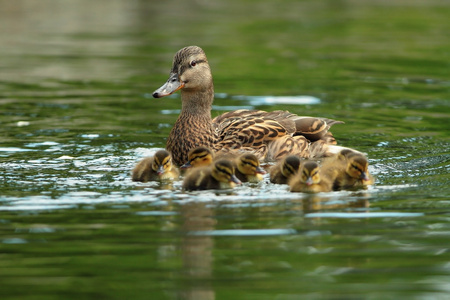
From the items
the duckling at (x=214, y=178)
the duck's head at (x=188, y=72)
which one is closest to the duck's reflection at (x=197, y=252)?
the duckling at (x=214, y=178)

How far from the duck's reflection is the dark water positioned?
1 cm

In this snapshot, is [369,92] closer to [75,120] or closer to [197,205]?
[75,120]

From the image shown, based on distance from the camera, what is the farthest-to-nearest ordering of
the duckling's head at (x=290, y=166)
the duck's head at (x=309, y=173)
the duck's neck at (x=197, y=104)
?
1. the duck's neck at (x=197, y=104)
2. the duckling's head at (x=290, y=166)
3. the duck's head at (x=309, y=173)

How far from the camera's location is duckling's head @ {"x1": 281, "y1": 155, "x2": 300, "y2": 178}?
23.7ft

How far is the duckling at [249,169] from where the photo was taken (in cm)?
727

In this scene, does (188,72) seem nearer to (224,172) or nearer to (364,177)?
(224,172)

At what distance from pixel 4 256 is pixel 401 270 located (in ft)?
7.54

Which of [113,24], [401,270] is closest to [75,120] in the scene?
[401,270]

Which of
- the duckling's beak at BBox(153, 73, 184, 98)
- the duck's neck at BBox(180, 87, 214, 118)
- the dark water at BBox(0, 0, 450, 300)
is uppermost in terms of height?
the duckling's beak at BBox(153, 73, 184, 98)

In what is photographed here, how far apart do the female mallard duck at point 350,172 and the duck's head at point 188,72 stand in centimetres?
187

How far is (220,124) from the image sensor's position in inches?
359

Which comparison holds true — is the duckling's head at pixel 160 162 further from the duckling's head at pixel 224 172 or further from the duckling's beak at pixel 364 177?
the duckling's beak at pixel 364 177

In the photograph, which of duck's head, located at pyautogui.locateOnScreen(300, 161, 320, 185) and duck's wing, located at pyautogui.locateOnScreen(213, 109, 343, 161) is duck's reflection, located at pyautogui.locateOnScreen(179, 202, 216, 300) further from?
duck's wing, located at pyautogui.locateOnScreen(213, 109, 343, 161)

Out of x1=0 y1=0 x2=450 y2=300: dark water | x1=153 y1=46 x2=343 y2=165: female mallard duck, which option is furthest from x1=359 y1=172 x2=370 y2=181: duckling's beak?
x1=153 y1=46 x2=343 y2=165: female mallard duck
